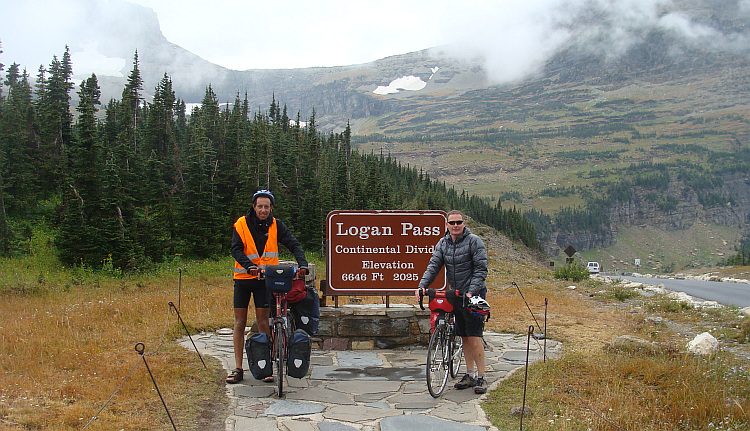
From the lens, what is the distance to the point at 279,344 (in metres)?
6.79

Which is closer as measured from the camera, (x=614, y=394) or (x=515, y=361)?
(x=614, y=394)

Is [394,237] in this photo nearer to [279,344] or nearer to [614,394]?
[279,344]

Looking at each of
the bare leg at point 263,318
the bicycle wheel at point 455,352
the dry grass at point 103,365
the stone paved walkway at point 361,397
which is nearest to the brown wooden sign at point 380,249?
the stone paved walkway at point 361,397

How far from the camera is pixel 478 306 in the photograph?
273 inches

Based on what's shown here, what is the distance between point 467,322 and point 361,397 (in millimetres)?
1599

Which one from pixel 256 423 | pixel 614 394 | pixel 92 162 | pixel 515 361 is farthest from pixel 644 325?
pixel 92 162

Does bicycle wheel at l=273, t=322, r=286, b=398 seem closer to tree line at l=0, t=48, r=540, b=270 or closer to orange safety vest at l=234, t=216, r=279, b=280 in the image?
orange safety vest at l=234, t=216, r=279, b=280

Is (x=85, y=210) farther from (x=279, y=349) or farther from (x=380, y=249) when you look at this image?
(x=279, y=349)

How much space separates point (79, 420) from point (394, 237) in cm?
625

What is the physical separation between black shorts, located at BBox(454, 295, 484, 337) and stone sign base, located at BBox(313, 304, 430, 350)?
292 centimetres

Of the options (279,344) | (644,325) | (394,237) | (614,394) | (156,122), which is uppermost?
(156,122)

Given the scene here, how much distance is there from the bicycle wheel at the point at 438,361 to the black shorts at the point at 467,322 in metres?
0.20

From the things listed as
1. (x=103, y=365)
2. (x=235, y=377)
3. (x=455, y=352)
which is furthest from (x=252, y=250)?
(x=455, y=352)

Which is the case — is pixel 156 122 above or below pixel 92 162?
above
